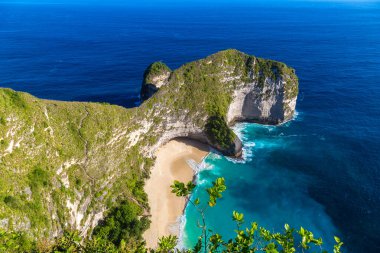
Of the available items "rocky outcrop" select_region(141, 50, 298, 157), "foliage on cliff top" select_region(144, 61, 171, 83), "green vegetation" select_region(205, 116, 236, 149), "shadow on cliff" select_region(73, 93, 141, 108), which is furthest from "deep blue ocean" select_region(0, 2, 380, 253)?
"foliage on cliff top" select_region(144, 61, 171, 83)

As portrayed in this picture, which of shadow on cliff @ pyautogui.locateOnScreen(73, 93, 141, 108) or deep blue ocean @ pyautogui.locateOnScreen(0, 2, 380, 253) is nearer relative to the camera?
deep blue ocean @ pyautogui.locateOnScreen(0, 2, 380, 253)

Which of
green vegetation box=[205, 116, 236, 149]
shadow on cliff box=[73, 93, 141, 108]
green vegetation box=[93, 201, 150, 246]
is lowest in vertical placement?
green vegetation box=[93, 201, 150, 246]

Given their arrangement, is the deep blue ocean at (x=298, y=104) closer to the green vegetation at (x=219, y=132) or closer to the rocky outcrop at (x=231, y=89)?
the rocky outcrop at (x=231, y=89)

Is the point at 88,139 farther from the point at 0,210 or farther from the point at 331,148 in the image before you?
the point at 331,148

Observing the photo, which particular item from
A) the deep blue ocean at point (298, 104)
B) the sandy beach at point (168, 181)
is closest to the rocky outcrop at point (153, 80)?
the deep blue ocean at point (298, 104)

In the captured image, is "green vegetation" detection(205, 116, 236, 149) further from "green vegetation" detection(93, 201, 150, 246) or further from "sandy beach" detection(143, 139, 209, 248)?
"green vegetation" detection(93, 201, 150, 246)

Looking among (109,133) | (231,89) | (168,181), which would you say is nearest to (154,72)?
(231,89)

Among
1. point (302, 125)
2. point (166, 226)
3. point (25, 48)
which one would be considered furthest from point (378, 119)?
point (25, 48)
